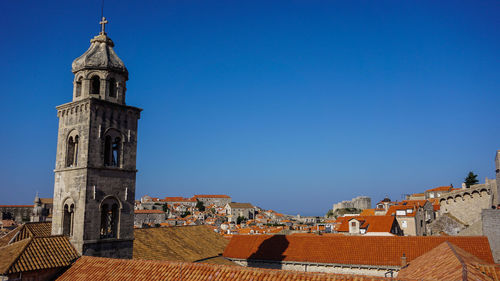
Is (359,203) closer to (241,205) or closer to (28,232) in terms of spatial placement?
(241,205)

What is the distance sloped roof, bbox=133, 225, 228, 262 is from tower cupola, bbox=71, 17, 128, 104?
1045 centimetres

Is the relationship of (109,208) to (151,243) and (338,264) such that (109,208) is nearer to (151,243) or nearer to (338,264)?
(151,243)

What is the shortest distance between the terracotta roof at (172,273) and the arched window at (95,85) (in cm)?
753

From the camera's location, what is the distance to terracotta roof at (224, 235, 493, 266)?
80.8 feet

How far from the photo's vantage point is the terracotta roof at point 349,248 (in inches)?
969

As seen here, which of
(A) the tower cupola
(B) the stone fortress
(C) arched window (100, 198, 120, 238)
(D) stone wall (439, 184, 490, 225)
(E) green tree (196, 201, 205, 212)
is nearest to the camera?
(C) arched window (100, 198, 120, 238)

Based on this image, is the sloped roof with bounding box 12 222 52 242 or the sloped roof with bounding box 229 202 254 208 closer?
the sloped roof with bounding box 12 222 52 242

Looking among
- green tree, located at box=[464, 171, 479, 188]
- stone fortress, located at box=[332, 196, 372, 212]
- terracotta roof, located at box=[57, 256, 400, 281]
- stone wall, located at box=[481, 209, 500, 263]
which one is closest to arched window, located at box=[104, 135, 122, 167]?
terracotta roof, located at box=[57, 256, 400, 281]

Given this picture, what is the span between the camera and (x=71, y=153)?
59.9 ft

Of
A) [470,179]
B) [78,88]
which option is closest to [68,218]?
[78,88]

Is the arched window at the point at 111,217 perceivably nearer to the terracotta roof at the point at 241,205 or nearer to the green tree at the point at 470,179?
the green tree at the point at 470,179

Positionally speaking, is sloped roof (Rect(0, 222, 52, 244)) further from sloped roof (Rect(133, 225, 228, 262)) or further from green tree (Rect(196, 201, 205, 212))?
green tree (Rect(196, 201, 205, 212))

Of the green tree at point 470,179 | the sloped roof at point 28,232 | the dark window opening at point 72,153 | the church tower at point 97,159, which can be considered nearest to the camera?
the church tower at point 97,159

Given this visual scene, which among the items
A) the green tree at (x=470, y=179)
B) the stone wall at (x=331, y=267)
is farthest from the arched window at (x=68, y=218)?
the green tree at (x=470, y=179)
